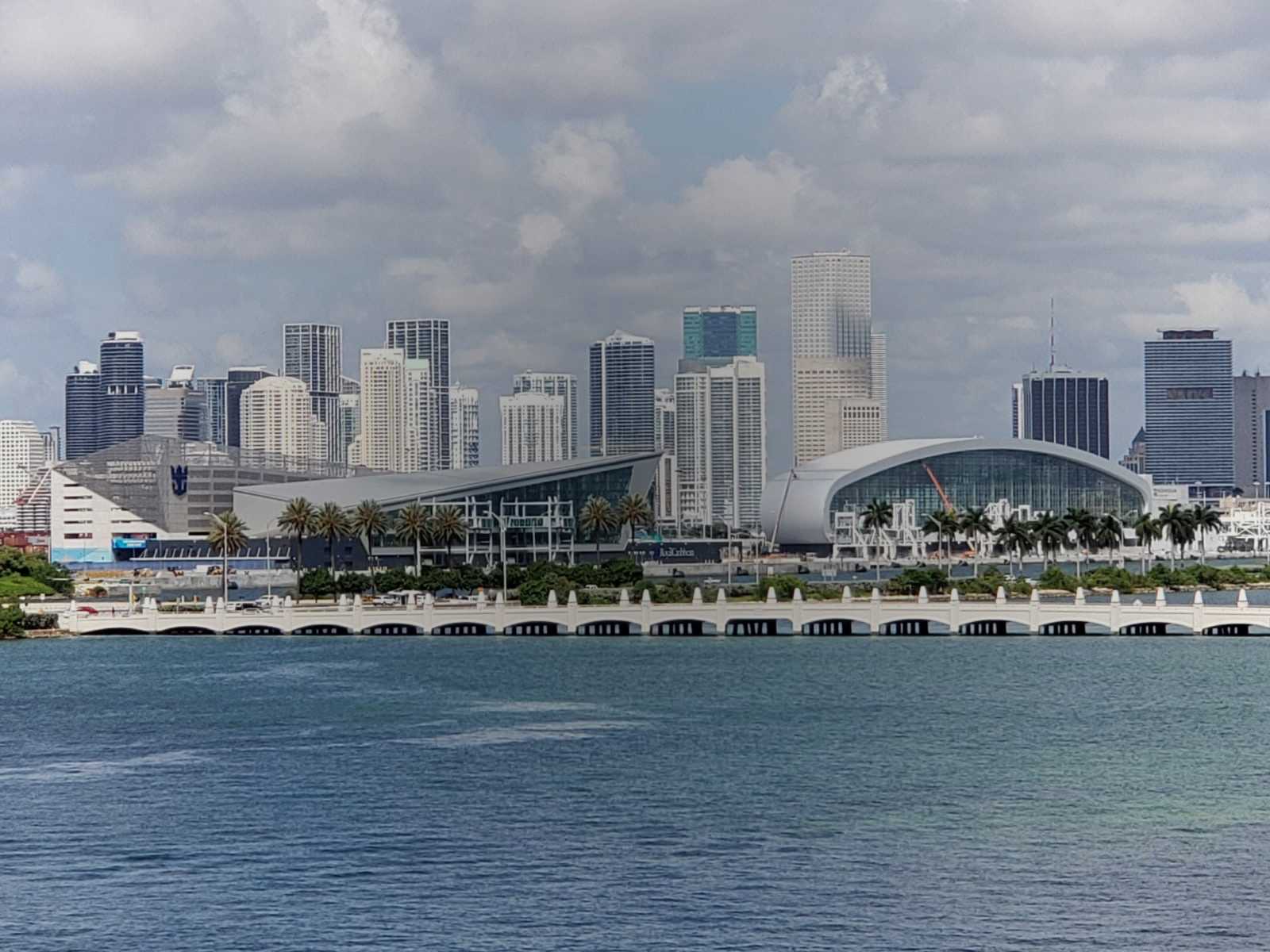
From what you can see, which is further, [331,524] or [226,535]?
[331,524]

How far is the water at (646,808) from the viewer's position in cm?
4459

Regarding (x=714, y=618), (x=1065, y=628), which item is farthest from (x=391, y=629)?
(x=1065, y=628)


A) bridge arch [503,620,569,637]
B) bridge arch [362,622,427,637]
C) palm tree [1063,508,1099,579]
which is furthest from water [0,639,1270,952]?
palm tree [1063,508,1099,579]

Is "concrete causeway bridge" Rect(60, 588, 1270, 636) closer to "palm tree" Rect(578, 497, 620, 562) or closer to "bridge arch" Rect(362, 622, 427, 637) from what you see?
"bridge arch" Rect(362, 622, 427, 637)

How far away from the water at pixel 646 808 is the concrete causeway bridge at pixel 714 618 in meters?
12.4

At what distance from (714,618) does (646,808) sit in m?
61.6

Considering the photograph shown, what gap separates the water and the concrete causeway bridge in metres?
12.4

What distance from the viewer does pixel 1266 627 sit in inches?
4230

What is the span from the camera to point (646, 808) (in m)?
58.1

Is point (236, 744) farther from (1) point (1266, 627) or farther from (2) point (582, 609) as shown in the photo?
(1) point (1266, 627)

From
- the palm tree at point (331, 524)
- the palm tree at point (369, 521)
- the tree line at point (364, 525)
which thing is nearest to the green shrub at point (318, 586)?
the tree line at point (364, 525)

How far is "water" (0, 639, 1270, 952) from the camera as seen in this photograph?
44.6 meters

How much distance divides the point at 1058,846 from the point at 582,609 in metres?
70.1

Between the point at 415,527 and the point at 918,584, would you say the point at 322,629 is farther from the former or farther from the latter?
the point at 415,527
